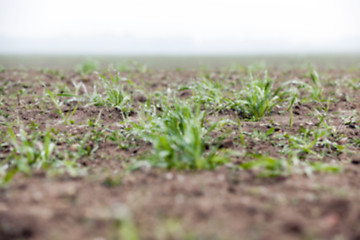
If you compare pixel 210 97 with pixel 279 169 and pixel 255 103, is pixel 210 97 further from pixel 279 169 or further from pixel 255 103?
pixel 279 169

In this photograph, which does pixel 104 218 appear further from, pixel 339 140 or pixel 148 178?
pixel 339 140

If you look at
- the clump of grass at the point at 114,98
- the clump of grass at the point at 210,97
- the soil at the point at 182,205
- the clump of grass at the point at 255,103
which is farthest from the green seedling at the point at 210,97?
the soil at the point at 182,205

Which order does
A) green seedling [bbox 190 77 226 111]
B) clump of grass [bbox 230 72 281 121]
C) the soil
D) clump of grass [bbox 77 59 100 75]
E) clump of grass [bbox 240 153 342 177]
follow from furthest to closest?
1. clump of grass [bbox 77 59 100 75]
2. green seedling [bbox 190 77 226 111]
3. clump of grass [bbox 230 72 281 121]
4. clump of grass [bbox 240 153 342 177]
5. the soil

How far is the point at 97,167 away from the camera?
266 centimetres

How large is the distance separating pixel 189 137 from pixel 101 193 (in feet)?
2.44

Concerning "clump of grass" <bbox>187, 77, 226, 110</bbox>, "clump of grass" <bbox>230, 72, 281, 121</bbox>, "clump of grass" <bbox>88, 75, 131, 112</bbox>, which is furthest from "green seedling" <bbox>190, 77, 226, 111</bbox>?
"clump of grass" <bbox>88, 75, 131, 112</bbox>

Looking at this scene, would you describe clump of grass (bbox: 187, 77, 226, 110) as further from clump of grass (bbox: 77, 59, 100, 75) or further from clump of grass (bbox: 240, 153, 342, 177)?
clump of grass (bbox: 77, 59, 100, 75)

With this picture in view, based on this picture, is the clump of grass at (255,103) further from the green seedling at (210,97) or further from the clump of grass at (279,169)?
the clump of grass at (279,169)

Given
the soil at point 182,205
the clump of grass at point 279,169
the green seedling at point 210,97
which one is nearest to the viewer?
the soil at point 182,205

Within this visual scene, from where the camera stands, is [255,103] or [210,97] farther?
[210,97]

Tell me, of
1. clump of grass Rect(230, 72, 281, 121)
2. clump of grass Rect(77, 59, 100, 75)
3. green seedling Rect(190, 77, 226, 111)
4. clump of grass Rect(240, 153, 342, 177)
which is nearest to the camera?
clump of grass Rect(240, 153, 342, 177)

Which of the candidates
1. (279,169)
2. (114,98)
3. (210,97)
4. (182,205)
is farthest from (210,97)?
(182,205)

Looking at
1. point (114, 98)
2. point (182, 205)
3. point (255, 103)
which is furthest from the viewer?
point (114, 98)

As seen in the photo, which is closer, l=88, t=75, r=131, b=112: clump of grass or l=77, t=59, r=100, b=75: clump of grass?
l=88, t=75, r=131, b=112: clump of grass
